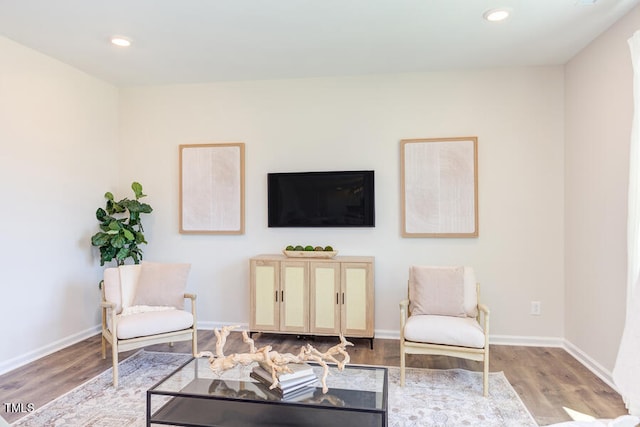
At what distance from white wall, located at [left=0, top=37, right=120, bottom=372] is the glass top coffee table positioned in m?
2.13

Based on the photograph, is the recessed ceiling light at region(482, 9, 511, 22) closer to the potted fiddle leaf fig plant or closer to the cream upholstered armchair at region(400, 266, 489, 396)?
the cream upholstered armchair at region(400, 266, 489, 396)

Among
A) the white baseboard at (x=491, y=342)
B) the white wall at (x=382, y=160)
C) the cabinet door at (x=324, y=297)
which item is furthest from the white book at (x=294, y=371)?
the white wall at (x=382, y=160)

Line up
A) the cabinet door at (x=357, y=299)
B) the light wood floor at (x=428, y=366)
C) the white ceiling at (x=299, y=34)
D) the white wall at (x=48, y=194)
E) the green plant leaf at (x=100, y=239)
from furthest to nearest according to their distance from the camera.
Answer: the green plant leaf at (x=100, y=239)
the cabinet door at (x=357, y=299)
the white wall at (x=48, y=194)
the white ceiling at (x=299, y=34)
the light wood floor at (x=428, y=366)

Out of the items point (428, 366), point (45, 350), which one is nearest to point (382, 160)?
point (428, 366)

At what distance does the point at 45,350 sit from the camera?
3629 millimetres

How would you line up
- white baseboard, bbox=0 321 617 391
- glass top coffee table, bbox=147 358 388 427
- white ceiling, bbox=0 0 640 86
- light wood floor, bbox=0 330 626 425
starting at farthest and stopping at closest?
1. white baseboard, bbox=0 321 617 391
2. white ceiling, bbox=0 0 640 86
3. light wood floor, bbox=0 330 626 425
4. glass top coffee table, bbox=147 358 388 427

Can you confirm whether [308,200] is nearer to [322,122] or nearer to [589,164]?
[322,122]

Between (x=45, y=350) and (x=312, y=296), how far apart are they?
2474mm

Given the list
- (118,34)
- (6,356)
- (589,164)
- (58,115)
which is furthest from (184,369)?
(589,164)

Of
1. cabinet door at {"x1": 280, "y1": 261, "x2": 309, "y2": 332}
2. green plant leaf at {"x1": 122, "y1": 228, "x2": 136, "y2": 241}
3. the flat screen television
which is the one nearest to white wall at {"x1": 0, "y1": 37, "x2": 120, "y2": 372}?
green plant leaf at {"x1": 122, "y1": 228, "x2": 136, "y2": 241}

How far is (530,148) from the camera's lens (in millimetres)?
3930

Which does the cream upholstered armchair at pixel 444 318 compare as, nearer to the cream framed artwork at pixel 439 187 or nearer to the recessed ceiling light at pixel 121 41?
the cream framed artwork at pixel 439 187

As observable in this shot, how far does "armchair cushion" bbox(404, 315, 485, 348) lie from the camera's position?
9.32 ft

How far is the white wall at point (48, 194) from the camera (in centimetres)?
333
